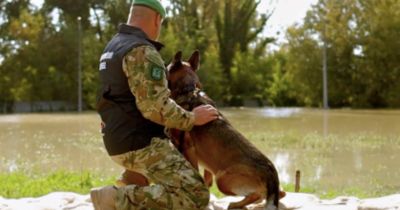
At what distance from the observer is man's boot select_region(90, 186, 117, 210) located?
12.7ft

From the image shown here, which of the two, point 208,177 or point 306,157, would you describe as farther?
point 306,157

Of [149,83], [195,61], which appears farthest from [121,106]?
[195,61]

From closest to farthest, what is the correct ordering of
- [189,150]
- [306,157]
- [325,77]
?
1. [189,150]
2. [306,157]
3. [325,77]

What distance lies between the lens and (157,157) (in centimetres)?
367

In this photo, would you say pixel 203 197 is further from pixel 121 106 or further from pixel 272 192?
Answer: pixel 121 106

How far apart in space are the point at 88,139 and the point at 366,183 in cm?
887

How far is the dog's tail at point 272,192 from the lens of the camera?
406 cm

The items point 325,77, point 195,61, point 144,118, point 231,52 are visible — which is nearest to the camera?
point 144,118

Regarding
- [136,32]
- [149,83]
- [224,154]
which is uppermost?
[136,32]

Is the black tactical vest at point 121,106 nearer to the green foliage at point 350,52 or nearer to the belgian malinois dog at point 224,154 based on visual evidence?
the belgian malinois dog at point 224,154

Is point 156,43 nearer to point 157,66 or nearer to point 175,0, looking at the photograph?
point 157,66

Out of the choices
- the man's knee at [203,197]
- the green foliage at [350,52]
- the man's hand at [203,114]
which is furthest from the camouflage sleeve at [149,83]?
the green foliage at [350,52]

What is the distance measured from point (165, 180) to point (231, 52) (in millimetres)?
45739

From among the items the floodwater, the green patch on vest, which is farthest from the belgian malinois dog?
the floodwater
